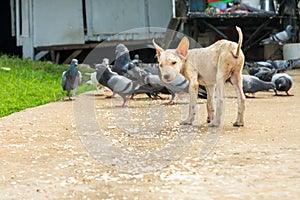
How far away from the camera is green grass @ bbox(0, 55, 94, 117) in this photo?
10.5m

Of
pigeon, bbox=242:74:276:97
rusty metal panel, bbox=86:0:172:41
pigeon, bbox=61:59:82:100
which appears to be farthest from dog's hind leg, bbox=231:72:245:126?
rusty metal panel, bbox=86:0:172:41

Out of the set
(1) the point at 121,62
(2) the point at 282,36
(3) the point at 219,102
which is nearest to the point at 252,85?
(1) the point at 121,62

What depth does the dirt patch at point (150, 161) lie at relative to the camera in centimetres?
430

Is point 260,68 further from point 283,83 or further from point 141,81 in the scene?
point 141,81

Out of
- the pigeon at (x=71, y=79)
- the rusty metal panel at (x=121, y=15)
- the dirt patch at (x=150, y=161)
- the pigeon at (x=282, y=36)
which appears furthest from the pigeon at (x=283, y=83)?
the rusty metal panel at (x=121, y=15)

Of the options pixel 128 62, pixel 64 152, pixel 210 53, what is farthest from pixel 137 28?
pixel 64 152

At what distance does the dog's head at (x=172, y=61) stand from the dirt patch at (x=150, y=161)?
58 cm

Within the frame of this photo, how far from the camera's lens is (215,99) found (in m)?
7.65

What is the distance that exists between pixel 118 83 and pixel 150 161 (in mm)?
4199

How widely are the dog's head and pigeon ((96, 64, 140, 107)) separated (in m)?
2.30

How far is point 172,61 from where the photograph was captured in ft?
22.9

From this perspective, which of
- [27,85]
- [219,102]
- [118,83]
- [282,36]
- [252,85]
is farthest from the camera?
[282,36]

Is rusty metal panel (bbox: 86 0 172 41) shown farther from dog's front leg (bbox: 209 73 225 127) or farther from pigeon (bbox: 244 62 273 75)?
dog's front leg (bbox: 209 73 225 127)

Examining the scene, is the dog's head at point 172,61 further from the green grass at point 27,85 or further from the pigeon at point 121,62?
the pigeon at point 121,62
